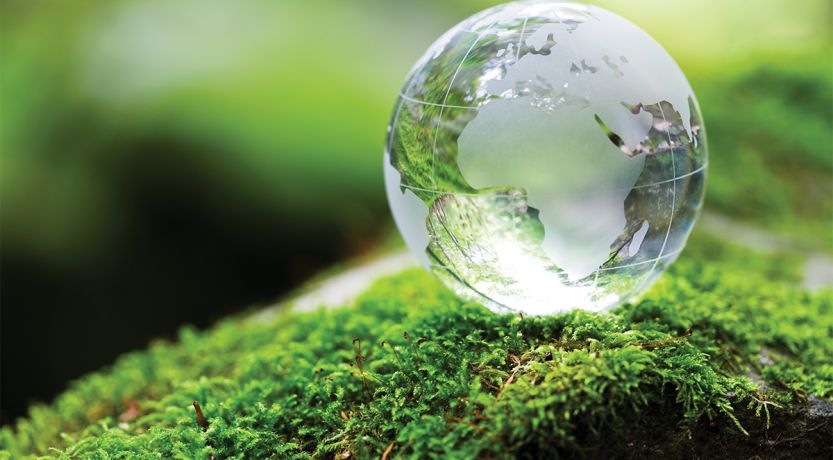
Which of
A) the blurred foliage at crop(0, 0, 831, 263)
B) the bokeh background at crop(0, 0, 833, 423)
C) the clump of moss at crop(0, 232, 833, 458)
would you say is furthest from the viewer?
the blurred foliage at crop(0, 0, 831, 263)

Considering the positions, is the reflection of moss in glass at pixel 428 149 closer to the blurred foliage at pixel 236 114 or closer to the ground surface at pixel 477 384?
the ground surface at pixel 477 384

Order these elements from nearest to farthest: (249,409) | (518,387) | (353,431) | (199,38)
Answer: (518,387) < (353,431) < (249,409) < (199,38)

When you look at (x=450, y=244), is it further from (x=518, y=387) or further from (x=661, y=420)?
(x=661, y=420)

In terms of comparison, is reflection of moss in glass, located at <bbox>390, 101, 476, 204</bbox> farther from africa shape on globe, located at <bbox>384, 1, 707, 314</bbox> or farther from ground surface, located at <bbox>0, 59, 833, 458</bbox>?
ground surface, located at <bbox>0, 59, 833, 458</bbox>

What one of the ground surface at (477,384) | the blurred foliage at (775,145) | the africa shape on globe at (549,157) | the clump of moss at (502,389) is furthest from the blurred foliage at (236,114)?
the africa shape on globe at (549,157)

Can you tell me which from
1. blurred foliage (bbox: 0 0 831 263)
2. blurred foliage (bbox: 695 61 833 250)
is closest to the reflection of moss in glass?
blurred foliage (bbox: 0 0 831 263)

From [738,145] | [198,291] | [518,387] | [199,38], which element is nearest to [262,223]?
[198,291]
